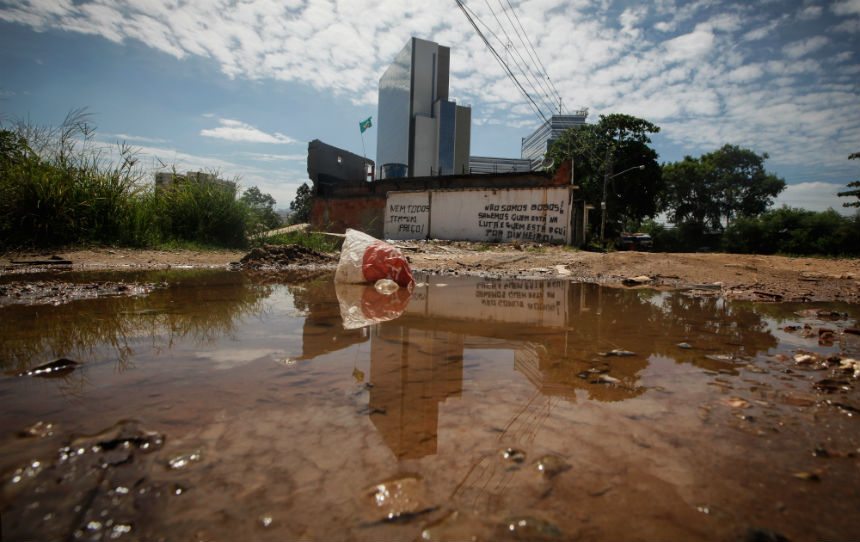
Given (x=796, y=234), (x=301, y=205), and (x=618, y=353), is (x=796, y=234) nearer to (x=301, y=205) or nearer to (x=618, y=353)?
(x=618, y=353)

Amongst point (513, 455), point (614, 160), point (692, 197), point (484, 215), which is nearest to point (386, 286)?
point (513, 455)

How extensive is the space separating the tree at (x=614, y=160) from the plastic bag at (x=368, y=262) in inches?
1028

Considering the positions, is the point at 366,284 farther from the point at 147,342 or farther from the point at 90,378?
the point at 90,378

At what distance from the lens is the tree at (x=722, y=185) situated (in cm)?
3441

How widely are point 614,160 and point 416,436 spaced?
31.6 meters

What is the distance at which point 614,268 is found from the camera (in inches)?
314

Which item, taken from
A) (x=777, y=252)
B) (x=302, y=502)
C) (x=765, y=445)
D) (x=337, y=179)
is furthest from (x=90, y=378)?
(x=777, y=252)

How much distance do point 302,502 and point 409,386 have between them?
2.45ft

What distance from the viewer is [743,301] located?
14.8ft

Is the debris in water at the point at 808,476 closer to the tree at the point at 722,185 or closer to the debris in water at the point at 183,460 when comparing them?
the debris in water at the point at 183,460

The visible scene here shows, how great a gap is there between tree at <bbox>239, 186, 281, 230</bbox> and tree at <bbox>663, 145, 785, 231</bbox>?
3568 cm

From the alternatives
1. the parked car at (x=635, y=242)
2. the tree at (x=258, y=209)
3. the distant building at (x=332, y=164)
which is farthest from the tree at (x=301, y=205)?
the parked car at (x=635, y=242)

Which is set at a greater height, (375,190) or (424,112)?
(424,112)

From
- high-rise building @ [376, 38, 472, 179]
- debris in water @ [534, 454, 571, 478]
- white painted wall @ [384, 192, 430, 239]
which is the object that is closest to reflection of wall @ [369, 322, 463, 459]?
debris in water @ [534, 454, 571, 478]
